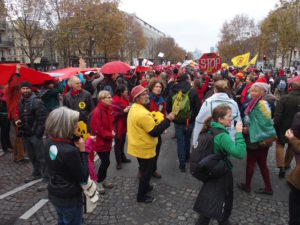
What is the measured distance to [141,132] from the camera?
336 cm

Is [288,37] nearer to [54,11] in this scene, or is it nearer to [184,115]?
[54,11]

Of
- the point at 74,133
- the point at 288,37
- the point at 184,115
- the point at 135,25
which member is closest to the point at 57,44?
the point at 184,115

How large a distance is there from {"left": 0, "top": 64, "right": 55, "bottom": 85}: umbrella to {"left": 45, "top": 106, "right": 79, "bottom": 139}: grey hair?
3559mm

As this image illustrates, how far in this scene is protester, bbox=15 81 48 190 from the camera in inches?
170

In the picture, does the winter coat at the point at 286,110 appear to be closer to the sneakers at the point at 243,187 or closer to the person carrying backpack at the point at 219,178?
the sneakers at the point at 243,187

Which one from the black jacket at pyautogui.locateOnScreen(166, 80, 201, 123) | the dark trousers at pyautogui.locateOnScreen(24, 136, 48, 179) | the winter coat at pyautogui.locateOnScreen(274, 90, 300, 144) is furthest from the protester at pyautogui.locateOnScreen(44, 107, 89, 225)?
the winter coat at pyautogui.locateOnScreen(274, 90, 300, 144)

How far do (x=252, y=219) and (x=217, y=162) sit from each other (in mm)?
1487

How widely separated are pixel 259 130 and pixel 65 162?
2.95 m

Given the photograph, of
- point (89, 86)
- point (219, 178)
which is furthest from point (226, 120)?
point (89, 86)

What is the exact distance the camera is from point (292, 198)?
282cm

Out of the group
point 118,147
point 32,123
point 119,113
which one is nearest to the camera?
point 32,123

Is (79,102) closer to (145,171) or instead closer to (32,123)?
(32,123)

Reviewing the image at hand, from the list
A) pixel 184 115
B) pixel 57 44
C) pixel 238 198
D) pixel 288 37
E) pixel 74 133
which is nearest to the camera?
pixel 74 133

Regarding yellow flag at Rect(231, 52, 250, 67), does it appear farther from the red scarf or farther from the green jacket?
the green jacket
